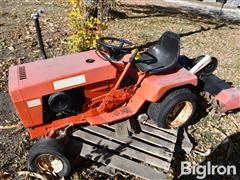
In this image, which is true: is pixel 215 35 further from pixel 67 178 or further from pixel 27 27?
pixel 67 178

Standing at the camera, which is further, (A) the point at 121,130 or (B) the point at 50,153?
(A) the point at 121,130

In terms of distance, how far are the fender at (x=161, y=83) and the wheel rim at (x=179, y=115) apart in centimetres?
37

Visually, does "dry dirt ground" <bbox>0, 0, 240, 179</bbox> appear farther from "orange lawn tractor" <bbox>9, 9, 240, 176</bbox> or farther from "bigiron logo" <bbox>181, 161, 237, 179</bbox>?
"orange lawn tractor" <bbox>9, 9, 240, 176</bbox>

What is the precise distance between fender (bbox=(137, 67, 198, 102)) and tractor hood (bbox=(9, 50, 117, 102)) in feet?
1.44

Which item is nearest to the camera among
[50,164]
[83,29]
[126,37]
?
[50,164]

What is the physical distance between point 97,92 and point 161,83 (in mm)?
763

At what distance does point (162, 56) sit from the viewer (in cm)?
382

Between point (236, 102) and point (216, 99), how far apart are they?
269 mm

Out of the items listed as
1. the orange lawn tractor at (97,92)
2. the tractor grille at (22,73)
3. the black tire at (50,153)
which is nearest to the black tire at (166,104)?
the orange lawn tractor at (97,92)

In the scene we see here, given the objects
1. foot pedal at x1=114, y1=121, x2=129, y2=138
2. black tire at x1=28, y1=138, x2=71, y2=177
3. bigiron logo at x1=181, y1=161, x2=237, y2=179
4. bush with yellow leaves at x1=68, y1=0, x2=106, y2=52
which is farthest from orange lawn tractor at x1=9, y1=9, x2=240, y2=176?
bush with yellow leaves at x1=68, y1=0, x2=106, y2=52

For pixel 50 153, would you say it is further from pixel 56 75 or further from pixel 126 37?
pixel 126 37

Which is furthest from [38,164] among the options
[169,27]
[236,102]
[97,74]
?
[169,27]

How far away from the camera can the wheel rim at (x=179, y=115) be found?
3.81 m

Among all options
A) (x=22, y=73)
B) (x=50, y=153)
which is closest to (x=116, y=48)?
(x=22, y=73)
